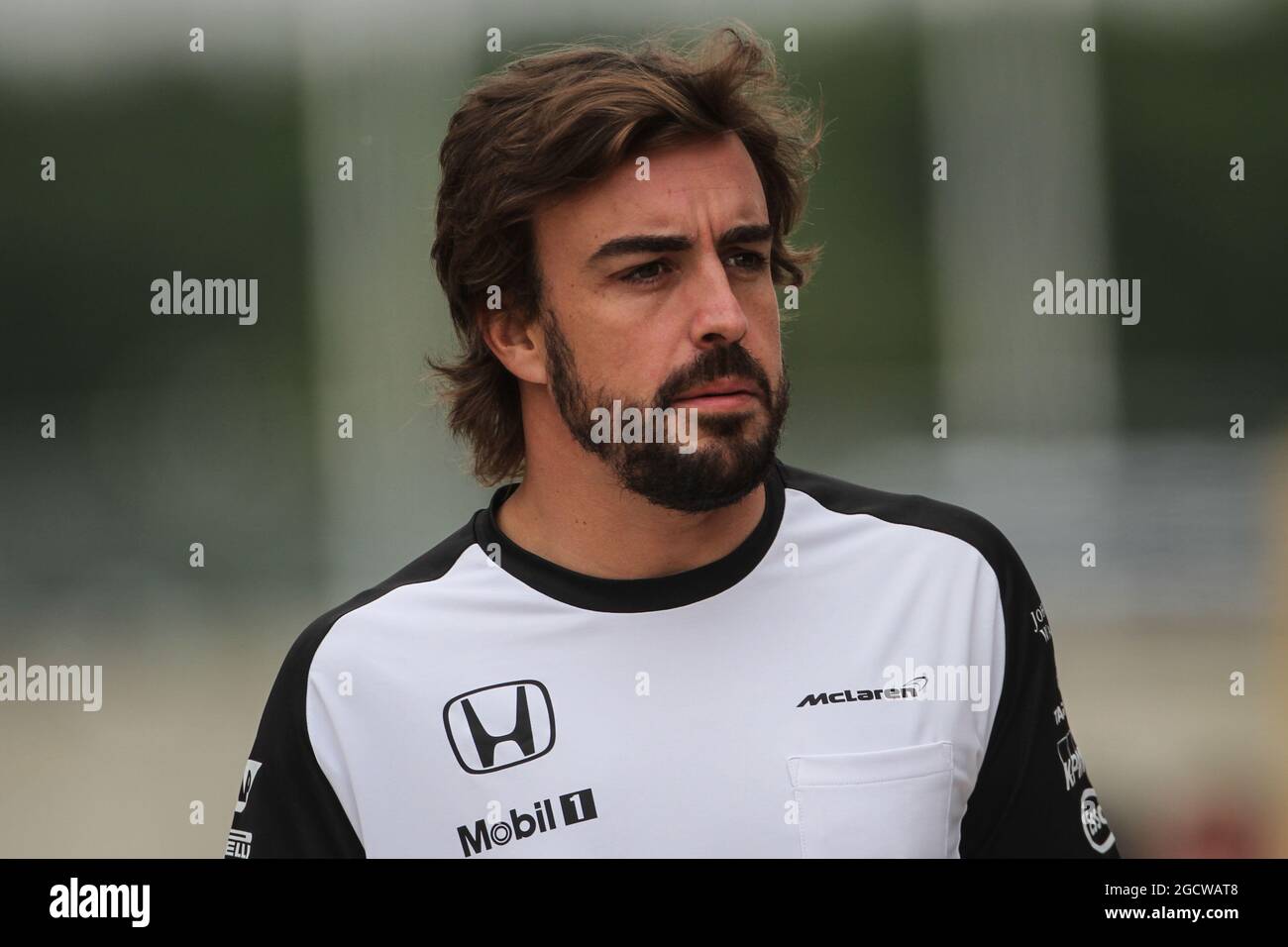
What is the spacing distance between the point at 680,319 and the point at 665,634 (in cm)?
52

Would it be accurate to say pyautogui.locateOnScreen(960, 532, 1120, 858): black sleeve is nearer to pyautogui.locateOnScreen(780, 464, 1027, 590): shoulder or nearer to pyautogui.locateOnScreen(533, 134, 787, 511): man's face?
pyautogui.locateOnScreen(780, 464, 1027, 590): shoulder

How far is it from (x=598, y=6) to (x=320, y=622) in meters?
2.31

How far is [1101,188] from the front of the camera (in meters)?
4.29

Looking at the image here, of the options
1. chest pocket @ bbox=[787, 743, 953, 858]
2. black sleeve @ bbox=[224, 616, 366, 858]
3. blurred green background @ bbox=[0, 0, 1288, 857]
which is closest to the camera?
chest pocket @ bbox=[787, 743, 953, 858]

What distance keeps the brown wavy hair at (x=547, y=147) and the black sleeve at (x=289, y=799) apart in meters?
0.69

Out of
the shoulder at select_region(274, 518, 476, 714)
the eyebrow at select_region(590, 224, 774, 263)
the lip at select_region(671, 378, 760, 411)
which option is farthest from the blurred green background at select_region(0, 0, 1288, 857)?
the lip at select_region(671, 378, 760, 411)

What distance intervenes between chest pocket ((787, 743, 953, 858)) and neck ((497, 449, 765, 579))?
397mm

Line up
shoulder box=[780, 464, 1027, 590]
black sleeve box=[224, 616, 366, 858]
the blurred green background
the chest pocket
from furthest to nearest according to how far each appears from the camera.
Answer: the blurred green background
shoulder box=[780, 464, 1027, 590]
black sleeve box=[224, 616, 366, 858]
the chest pocket

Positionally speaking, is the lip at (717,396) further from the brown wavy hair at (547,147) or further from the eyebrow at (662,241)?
the brown wavy hair at (547,147)

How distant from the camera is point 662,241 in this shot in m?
2.20

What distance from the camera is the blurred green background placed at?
4238mm

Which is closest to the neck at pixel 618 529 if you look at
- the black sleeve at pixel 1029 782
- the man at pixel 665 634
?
the man at pixel 665 634

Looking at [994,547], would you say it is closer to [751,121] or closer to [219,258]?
[751,121]

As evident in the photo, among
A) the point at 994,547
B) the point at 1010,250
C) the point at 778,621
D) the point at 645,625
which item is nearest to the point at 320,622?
the point at 645,625
